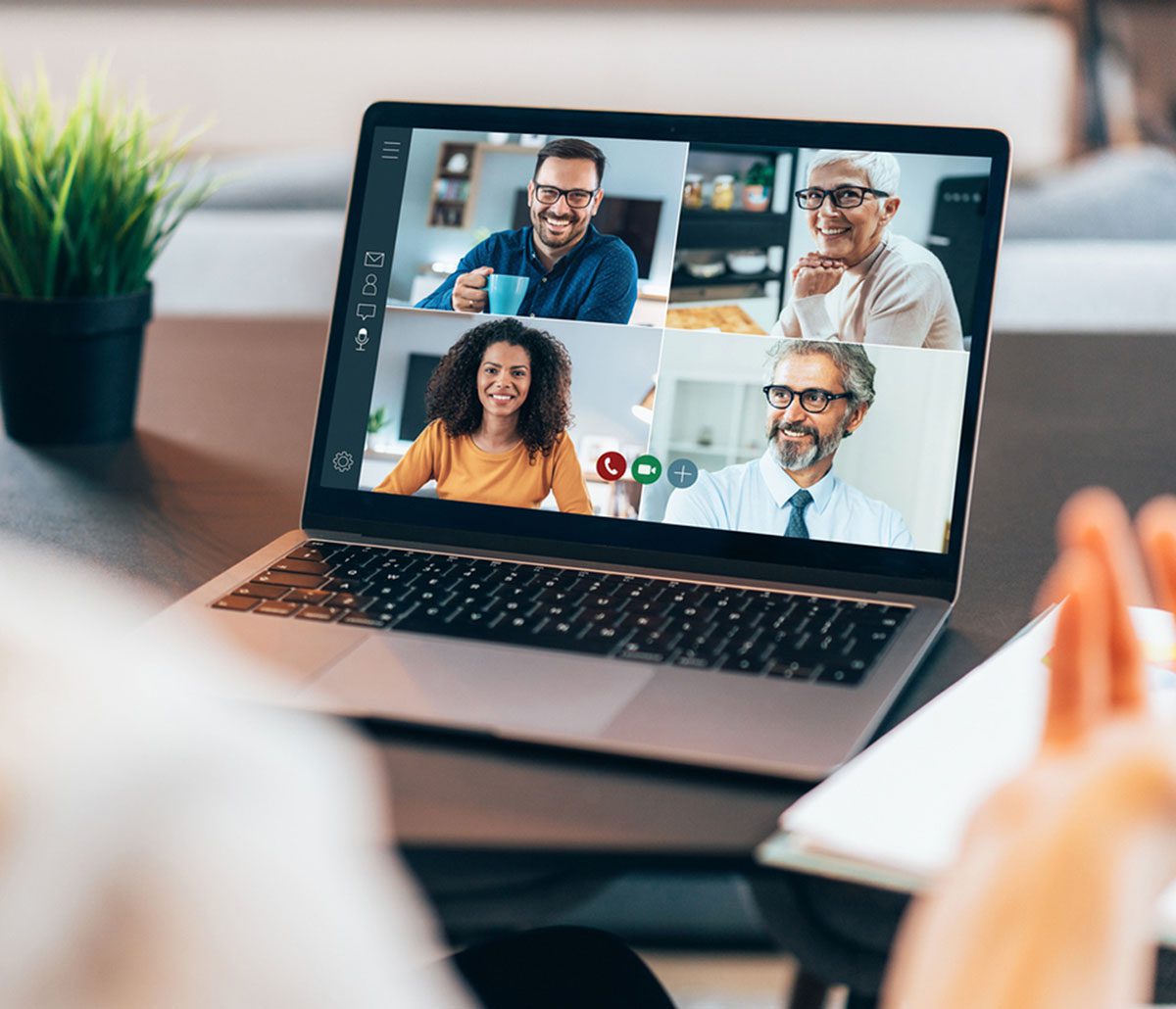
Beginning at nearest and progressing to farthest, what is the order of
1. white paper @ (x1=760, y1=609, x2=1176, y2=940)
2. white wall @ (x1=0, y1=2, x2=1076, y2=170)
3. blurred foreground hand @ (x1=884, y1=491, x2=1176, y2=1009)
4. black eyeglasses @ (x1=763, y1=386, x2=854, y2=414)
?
blurred foreground hand @ (x1=884, y1=491, x2=1176, y2=1009) < white paper @ (x1=760, y1=609, x2=1176, y2=940) < black eyeglasses @ (x1=763, y1=386, x2=854, y2=414) < white wall @ (x1=0, y1=2, x2=1076, y2=170)

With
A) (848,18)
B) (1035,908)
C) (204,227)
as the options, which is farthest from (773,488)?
(848,18)

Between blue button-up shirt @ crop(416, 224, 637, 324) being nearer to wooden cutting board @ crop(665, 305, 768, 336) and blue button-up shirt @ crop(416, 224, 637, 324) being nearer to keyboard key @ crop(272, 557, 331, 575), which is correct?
wooden cutting board @ crop(665, 305, 768, 336)

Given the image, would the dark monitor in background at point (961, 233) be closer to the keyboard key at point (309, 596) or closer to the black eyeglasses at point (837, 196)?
the black eyeglasses at point (837, 196)

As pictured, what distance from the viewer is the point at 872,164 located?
2.61 feet

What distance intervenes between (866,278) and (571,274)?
18cm

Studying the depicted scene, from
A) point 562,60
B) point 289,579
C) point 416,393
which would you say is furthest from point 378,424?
point 562,60

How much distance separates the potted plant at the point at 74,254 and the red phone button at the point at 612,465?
41 cm

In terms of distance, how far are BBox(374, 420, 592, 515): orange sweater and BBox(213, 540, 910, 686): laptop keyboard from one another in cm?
5

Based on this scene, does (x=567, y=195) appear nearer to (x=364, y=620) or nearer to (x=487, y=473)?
(x=487, y=473)

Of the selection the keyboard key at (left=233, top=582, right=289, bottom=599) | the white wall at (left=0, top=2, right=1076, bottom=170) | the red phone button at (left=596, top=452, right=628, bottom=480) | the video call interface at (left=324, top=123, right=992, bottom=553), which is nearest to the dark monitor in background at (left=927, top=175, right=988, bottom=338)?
the video call interface at (left=324, top=123, right=992, bottom=553)

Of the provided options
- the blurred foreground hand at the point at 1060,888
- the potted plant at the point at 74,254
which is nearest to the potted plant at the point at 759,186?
the potted plant at the point at 74,254

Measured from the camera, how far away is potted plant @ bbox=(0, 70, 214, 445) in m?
0.96

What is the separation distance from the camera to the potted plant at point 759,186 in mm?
798

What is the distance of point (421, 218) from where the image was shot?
2.79 feet
